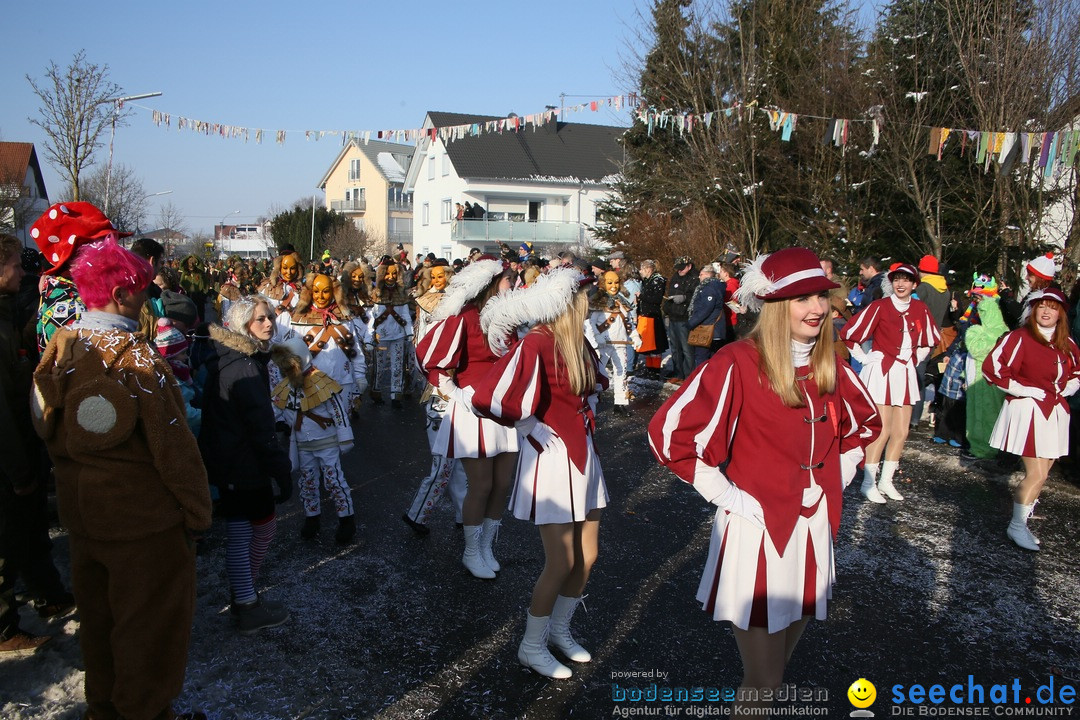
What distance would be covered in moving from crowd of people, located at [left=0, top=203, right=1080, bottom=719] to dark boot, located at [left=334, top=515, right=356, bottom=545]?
0.03 metres

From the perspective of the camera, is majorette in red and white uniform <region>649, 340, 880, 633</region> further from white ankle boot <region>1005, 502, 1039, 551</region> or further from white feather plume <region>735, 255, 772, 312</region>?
white ankle boot <region>1005, 502, 1039, 551</region>

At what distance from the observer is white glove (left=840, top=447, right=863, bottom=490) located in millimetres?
2953

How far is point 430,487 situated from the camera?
5.39 metres

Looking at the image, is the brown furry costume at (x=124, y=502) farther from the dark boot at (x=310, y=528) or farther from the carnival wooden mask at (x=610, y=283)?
the carnival wooden mask at (x=610, y=283)

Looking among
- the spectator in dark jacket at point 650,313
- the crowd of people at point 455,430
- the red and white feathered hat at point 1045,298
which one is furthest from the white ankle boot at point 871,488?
the spectator in dark jacket at point 650,313

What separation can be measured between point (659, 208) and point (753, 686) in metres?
21.6

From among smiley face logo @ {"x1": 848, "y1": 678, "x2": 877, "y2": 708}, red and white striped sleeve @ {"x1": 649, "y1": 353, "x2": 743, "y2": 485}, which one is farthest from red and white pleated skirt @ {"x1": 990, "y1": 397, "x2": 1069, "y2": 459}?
red and white striped sleeve @ {"x1": 649, "y1": 353, "x2": 743, "y2": 485}

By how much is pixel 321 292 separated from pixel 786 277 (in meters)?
4.55

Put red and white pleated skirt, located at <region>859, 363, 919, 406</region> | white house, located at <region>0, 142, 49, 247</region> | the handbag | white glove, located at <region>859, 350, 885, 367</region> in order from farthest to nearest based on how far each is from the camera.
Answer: white house, located at <region>0, 142, 49, 247</region>, the handbag, white glove, located at <region>859, 350, 885, 367</region>, red and white pleated skirt, located at <region>859, 363, 919, 406</region>

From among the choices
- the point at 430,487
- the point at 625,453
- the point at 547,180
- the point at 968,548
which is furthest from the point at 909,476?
the point at 547,180

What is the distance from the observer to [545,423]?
366cm

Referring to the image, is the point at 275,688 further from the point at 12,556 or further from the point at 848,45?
the point at 848,45

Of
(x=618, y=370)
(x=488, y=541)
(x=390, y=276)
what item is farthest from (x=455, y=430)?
(x=390, y=276)

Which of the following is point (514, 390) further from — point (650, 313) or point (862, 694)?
point (650, 313)
